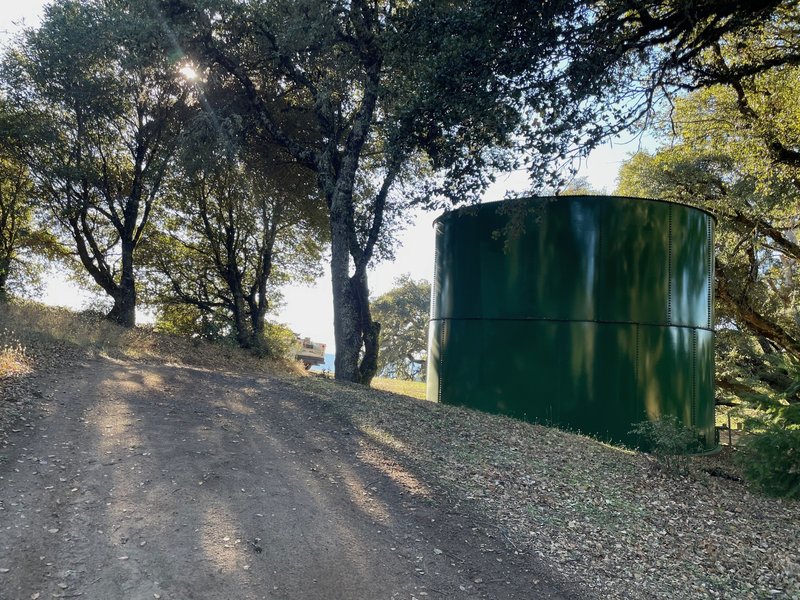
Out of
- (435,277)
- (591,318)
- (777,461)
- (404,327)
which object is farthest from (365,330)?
(404,327)

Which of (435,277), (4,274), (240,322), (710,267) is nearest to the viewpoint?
(710,267)

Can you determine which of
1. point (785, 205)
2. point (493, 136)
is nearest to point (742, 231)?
point (785, 205)

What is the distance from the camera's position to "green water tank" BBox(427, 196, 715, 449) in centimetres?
925

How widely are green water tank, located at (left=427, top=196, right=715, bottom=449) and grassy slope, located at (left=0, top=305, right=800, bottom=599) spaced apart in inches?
44.6

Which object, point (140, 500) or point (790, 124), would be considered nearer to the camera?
point (140, 500)

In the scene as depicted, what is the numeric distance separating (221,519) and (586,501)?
12.0ft

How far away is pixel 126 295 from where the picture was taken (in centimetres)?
1730

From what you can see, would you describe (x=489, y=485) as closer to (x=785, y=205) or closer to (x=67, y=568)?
(x=67, y=568)

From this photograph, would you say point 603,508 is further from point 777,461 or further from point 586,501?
point 777,461

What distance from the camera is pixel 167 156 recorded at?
1662 cm

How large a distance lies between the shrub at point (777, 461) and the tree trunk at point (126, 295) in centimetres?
1738

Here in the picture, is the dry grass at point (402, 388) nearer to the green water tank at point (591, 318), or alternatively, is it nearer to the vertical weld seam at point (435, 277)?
the vertical weld seam at point (435, 277)

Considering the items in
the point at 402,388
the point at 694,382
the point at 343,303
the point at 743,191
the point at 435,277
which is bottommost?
the point at 402,388

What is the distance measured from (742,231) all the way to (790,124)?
3.65 metres
